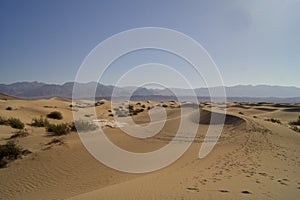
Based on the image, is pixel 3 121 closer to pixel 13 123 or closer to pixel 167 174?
pixel 13 123

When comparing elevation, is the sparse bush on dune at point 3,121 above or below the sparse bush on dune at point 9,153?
above

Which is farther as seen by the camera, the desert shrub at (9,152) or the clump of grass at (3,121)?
the clump of grass at (3,121)

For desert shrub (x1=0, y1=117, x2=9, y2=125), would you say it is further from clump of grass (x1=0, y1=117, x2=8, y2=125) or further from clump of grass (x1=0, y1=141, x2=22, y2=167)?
clump of grass (x1=0, y1=141, x2=22, y2=167)

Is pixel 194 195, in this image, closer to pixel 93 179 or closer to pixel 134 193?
pixel 134 193

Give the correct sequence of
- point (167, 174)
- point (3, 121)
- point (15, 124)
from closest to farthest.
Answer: point (167, 174) → point (15, 124) → point (3, 121)

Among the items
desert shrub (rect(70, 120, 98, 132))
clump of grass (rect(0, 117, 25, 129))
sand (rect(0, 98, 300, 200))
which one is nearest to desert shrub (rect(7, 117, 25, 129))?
clump of grass (rect(0, 117, 25, 129))

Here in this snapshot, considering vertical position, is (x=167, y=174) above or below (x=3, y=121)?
below

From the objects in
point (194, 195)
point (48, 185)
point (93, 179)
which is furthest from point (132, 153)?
point (194, 195)

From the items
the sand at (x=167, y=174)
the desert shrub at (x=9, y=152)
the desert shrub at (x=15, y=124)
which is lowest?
the sand at (x=167, y=174)

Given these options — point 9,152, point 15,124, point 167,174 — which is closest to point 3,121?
point 15,124

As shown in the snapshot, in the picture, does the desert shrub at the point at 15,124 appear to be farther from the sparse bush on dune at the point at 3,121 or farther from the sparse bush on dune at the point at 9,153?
the sparse bush on dune at the point at 9,153

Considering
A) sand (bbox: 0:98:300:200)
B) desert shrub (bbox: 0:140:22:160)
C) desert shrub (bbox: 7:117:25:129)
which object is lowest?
sand (bbox: 0:98:300:200)

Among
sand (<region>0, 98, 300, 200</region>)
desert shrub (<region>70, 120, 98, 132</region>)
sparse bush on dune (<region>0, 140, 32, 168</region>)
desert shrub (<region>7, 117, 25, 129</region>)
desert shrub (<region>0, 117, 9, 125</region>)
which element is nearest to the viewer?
sand (<region>0, 98, 300, 200</region>)

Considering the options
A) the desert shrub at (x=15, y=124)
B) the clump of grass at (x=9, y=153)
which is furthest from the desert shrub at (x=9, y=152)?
the desert shrub at (x=15, y=124)
